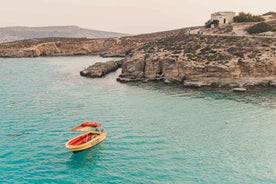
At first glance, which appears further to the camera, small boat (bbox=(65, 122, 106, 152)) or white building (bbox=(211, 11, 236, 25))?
white building (bbox=(211, 11, 236, 25))

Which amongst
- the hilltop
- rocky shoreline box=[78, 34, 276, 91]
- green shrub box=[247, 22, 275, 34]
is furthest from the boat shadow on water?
green shrub box=[247, 22, 275, 34]

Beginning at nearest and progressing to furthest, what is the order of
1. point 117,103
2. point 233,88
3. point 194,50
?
point 117,103 < point 233,88 < point 194,50

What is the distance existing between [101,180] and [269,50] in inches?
2425

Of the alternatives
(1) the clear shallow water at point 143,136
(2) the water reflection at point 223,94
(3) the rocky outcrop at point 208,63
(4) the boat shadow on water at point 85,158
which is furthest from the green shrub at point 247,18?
(4) the boat shadow on water at point 85,158

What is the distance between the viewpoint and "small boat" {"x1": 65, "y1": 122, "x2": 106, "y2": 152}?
1358 inches

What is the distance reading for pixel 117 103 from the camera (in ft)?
184

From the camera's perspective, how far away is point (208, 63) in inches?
2854

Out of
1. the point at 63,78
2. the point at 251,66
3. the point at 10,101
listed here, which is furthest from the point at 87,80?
the point at 251,66

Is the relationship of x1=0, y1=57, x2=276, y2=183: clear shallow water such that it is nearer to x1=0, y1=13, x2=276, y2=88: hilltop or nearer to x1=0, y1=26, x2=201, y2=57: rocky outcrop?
x1=0, y1=13, x2=276, y2=88: hilltop

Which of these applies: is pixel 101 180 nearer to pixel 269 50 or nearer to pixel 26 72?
pixel 269 50

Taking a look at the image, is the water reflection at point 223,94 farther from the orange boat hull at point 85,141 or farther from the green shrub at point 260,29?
the green shrub at point 260,29

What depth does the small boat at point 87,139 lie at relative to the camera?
34497mm

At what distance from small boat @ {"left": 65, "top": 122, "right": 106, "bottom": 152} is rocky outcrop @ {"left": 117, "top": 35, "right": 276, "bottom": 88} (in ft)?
116

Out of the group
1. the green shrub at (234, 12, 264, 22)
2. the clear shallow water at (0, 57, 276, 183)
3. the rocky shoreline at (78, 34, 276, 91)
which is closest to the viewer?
the clear shallow water at (0, 57, 276, 183)
